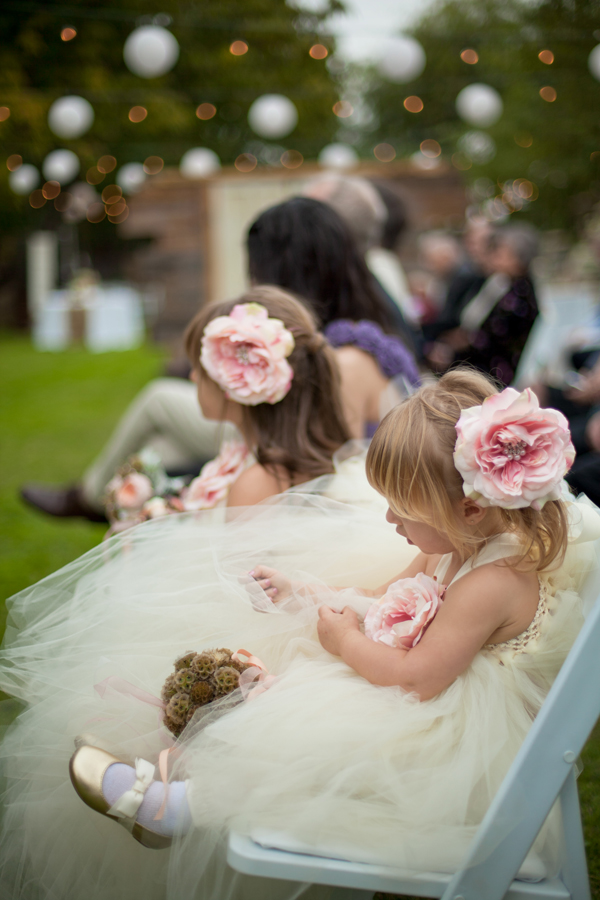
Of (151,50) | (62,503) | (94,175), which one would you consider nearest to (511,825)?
(62,503)

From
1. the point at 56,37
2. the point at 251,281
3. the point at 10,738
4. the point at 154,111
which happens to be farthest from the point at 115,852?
the point at 154,111

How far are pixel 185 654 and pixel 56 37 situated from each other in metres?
9.36

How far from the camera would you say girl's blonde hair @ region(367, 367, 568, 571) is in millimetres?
1299

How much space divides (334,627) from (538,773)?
43 cm

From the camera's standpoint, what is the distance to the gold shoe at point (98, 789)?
A: 1.21m

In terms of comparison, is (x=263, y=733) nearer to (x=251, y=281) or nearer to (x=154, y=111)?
(x=251, y=281)

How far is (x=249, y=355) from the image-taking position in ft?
6.07

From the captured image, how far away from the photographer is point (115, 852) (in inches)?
52.6

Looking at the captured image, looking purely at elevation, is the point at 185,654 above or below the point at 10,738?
above

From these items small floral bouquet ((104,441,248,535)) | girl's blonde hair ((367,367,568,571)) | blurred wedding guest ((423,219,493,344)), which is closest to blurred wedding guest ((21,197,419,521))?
small floral bouquet ((104,441,248,535))

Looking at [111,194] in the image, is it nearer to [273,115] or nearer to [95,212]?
[95,212]

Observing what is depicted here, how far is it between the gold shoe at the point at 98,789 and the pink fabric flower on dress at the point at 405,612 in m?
0.49

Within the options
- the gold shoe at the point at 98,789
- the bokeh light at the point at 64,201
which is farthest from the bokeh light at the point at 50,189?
the gold shoe at the point at 98,789

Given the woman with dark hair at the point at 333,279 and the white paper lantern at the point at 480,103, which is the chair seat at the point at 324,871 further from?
the white paper lantern at the point at 480,103
